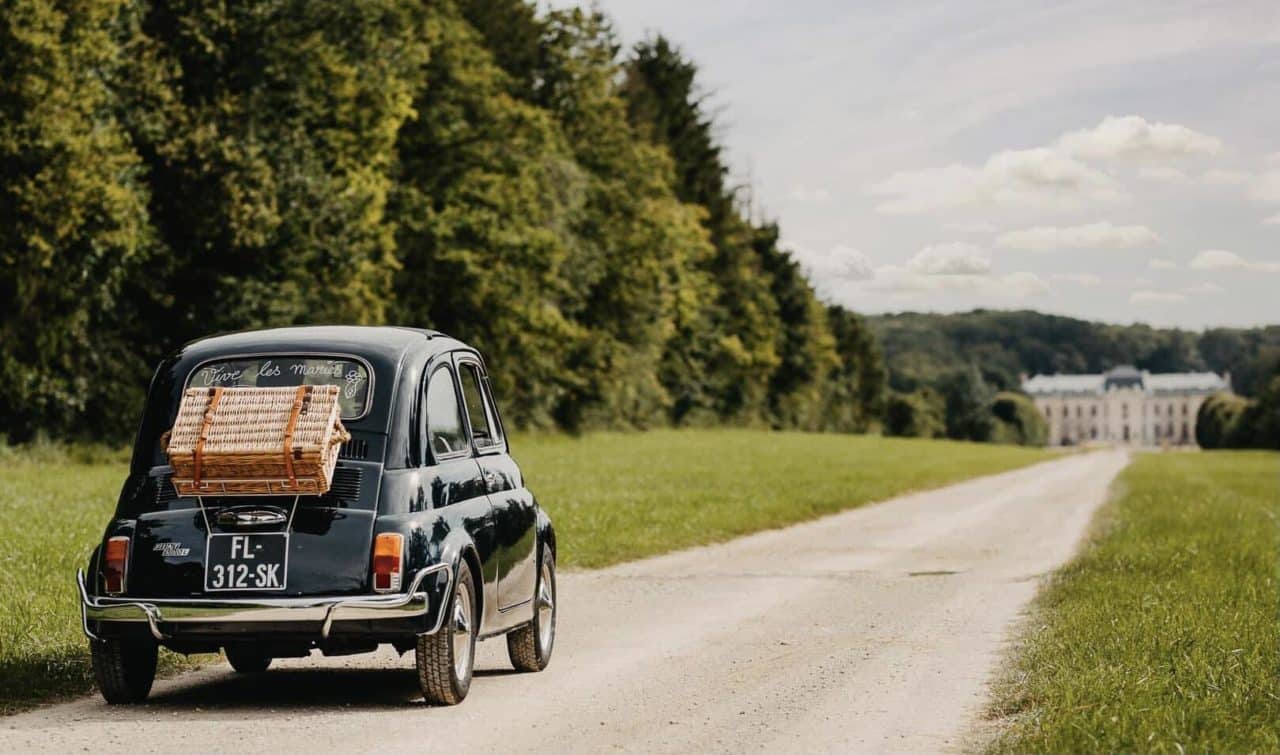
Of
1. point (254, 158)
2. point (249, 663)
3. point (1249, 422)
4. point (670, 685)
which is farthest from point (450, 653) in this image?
point (1249, 422)

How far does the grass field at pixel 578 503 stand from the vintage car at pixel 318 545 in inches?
42.5

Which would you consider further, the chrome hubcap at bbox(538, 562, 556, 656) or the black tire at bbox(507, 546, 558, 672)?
the chrome hubcap at bbox(538, 562, 556, 656)

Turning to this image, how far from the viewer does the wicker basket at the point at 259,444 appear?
26.5 ft

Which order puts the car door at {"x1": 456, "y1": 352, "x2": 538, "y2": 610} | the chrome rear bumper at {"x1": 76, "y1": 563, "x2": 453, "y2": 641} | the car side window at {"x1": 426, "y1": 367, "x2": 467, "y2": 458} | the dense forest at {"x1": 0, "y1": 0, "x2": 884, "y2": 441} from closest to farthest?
1. the chrome rear bumper at {"x1": 76, "y1": 563, "x2": 453, "y2": 641}
2. the car side window at {"x1": 426, "y1": 367, "x2": 467, "y2": 458}
3. the car door at {"x1": 456, "y1": 352, "x2": 538, "y2": 610}
4. the dense forest at {"x1": 0, "y1": 0, "x2": 884, "y2": 441}

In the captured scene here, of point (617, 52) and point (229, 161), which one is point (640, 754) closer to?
point (229, 161)

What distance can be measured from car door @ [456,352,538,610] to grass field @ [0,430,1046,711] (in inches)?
90.9

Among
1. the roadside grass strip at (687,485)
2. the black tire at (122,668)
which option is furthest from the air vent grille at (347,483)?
the roadside grass strip at (687,485)

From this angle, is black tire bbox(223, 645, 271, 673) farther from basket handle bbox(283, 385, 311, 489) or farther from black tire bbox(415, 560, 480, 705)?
basket handle bbox(283, 385, 311, 489)

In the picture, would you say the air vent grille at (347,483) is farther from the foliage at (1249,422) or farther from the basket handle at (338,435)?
the foliage at (1249,422)

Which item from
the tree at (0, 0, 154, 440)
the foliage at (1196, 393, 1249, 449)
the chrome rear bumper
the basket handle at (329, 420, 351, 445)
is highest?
the tree at (0, 0, 154, 440)

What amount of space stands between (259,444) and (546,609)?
3.06 meters

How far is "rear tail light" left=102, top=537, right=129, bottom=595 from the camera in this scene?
8285 mm

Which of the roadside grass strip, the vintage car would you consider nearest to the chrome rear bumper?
the vintage car

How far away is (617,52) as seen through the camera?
70.4 metres
